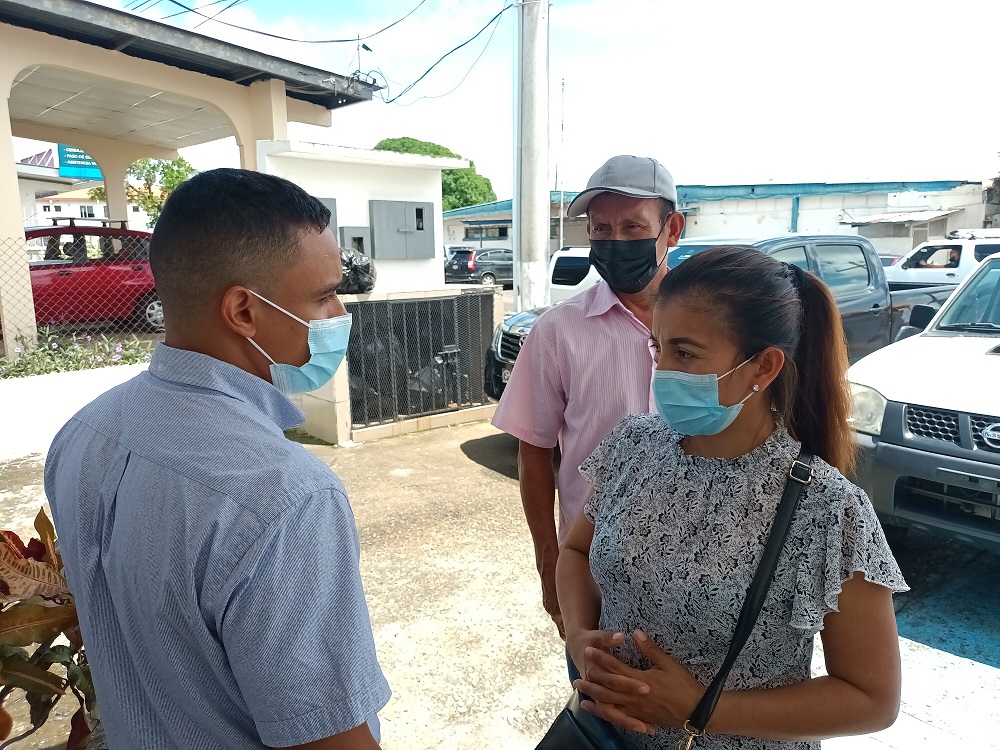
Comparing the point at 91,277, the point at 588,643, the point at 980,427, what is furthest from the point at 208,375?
the point at 91,277

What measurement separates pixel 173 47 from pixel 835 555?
10.2 metres

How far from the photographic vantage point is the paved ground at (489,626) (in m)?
2.81

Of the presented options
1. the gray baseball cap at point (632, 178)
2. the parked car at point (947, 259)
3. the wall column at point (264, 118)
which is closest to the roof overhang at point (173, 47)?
the wall column at point (264, 118)

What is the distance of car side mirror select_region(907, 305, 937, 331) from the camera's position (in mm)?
5066

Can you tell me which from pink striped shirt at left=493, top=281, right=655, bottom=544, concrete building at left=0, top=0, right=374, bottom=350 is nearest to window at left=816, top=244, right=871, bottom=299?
pink striped shirt at left=493, top=281, right=655, bottom=544

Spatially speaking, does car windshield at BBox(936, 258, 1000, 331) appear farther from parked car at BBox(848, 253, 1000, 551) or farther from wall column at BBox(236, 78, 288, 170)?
wall column at BBox(236, 78, 288, 170)

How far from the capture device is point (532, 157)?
7.88m

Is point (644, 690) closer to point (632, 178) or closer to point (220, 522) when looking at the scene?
point (220, 522)

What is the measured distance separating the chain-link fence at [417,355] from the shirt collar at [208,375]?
17.0 ft

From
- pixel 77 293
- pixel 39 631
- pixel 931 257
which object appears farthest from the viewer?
pixel 931 257

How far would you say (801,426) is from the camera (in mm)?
1561

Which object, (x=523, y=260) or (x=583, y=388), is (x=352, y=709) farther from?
(x=523, y=260)

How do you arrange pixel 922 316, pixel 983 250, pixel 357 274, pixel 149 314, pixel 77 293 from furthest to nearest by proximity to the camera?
pixel 983 250
pixel 77 293
pixel 149 314
pixel 357 274
pixel 922 316

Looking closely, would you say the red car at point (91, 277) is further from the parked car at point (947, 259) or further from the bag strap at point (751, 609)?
the parked car at point (947, 259)
